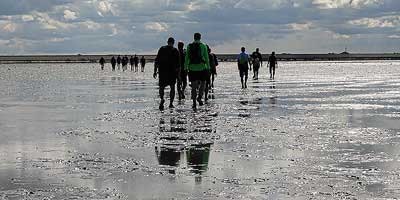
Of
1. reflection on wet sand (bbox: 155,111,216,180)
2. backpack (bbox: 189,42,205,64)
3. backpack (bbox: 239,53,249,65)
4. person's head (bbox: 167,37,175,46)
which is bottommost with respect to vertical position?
reflection on wet sand (bbox: 155,111,216,180)

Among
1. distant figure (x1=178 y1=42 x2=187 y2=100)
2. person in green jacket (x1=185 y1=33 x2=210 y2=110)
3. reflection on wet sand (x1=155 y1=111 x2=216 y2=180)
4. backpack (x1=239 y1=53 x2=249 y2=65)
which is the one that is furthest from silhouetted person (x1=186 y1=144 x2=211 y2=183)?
backpack (x1=239 y1=53 x2=249 y2=65)

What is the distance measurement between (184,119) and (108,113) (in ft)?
8.35

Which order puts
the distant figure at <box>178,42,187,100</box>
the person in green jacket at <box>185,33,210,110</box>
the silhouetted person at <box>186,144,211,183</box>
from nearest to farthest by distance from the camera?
the silhouetted person at <box>186,144,211,183</box>
the person in green jacket at <box>185,33,210,110</box>
the distant figure at <box>178,42,187,100</box>

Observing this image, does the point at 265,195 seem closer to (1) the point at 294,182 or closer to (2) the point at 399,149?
(1) the point at 294,182

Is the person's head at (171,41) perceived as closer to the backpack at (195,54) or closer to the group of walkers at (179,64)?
the group of walkers at (179,64)

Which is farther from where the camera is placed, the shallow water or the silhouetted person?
the silhouetted person

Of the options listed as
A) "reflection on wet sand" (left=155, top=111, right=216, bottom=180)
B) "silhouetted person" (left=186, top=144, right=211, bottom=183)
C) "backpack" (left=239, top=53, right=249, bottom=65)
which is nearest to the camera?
"silhouetted person" (left=186, top=144, right=211, bottom=183)

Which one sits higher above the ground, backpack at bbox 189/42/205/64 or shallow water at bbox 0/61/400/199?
backpack at bbox 189/42/205/64

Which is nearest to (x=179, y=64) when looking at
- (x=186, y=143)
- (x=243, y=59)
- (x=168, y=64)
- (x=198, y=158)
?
(x=168, y=64)

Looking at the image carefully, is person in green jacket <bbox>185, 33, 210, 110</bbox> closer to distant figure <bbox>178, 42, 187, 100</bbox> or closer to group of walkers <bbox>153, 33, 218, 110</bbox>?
group of walkers <bbox>153, 33, 218, 110</bbox>

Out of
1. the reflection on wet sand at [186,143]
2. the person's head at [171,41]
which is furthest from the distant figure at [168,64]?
the reflection on wet sand at [186,143]

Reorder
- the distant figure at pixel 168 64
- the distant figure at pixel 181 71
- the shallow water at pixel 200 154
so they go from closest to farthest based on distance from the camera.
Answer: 1. the shallow water at pixel 200 154
2. the distant figure at pixel 168 64
3. the distant figure at pixel 181 71

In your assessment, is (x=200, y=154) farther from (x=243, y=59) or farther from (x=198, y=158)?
(x=243, y=59)

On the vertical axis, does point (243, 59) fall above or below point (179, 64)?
below
